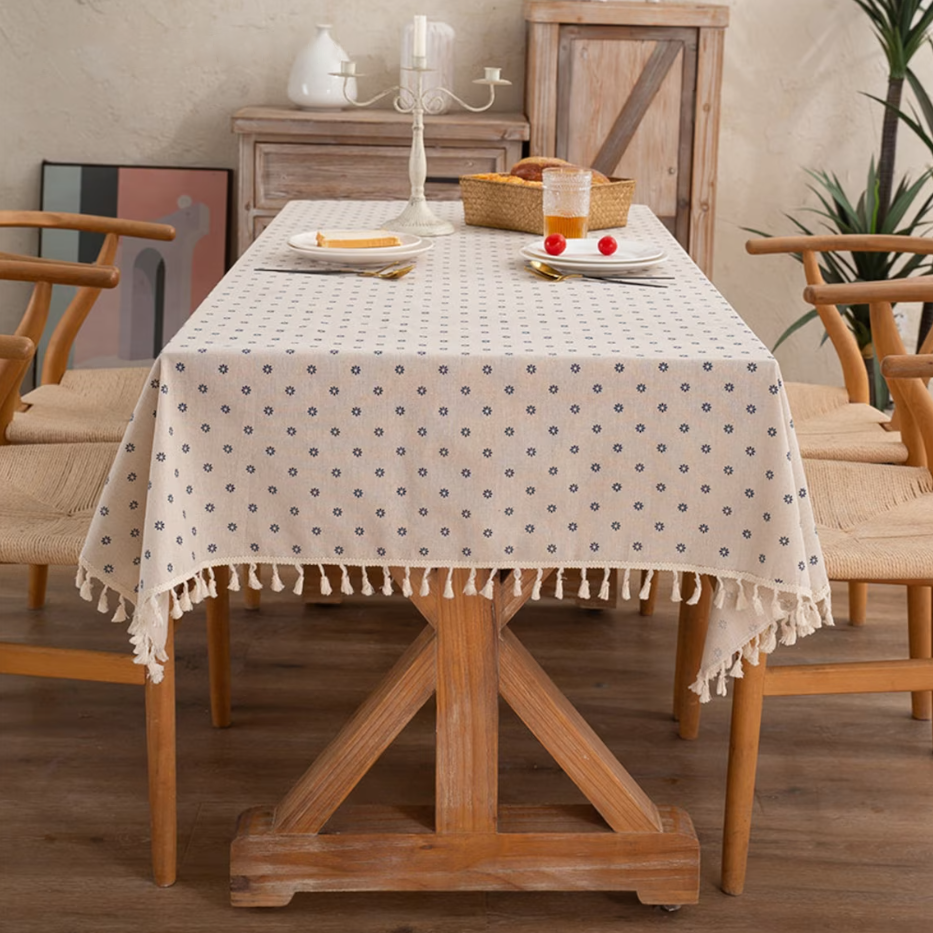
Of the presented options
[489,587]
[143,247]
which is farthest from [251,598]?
[143,247]

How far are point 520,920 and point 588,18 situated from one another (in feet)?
8.66

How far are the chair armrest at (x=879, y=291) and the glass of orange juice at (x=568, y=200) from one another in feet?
1.41

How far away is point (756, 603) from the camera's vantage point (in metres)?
1.65

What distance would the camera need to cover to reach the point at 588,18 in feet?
12.1

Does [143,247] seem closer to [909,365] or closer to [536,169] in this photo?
[536,169]

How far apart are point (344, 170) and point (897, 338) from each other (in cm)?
190

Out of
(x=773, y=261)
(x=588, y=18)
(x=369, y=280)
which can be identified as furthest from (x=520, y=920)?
(x=773, y=261)

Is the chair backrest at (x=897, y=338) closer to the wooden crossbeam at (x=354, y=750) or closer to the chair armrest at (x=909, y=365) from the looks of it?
the chair armrest at (x=909, y=365)

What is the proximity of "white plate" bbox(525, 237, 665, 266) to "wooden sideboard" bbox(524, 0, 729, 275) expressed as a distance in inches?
55.2

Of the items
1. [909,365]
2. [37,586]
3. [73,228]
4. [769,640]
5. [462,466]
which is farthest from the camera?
[37,586]

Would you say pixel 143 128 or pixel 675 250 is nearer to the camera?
pixel 675 250

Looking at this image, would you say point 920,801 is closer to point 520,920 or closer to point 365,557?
point 520,920

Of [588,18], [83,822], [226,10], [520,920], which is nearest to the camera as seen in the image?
[520,920]

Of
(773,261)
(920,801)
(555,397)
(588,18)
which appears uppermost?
(588,18)
